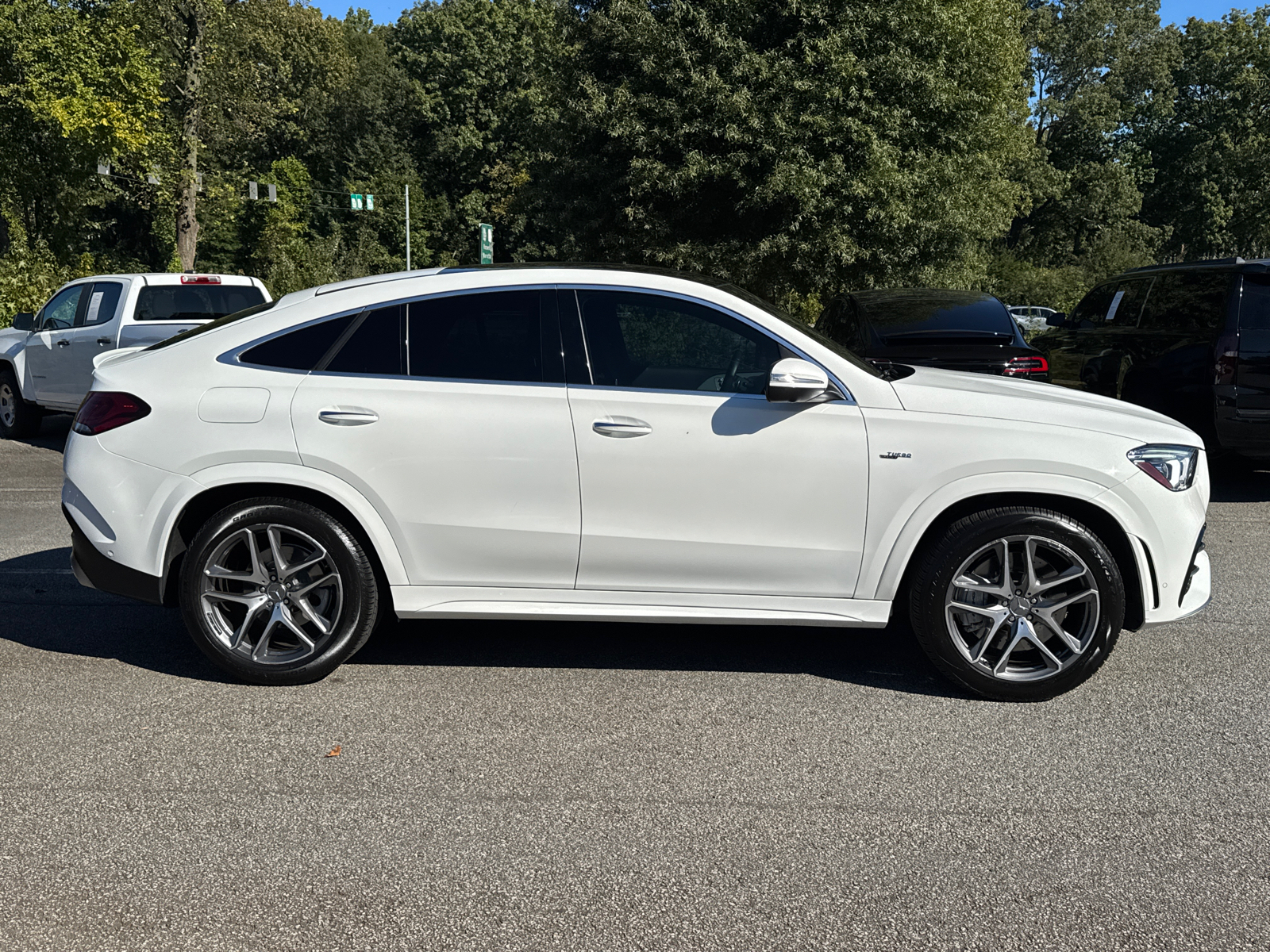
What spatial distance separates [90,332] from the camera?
11.7 m

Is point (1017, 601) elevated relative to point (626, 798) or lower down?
elevated

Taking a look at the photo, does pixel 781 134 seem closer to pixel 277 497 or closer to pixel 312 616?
pixel 277 497

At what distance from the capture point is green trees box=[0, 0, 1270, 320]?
1922 cm

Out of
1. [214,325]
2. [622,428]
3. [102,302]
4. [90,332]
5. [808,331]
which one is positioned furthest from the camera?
[102,302]

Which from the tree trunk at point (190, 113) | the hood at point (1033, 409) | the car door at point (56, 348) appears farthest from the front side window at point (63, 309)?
A: the tree trunk at point (190, 113)

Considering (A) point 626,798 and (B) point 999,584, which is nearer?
(A) point 626,798

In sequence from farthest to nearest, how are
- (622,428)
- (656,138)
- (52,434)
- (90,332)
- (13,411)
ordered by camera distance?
(656,138), (52,434), (13,411), (90,332), (622,428)

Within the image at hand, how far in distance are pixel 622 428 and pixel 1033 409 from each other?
5.44 feet

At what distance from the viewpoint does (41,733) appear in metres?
4.09

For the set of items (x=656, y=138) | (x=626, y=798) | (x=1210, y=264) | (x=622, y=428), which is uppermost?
(x=656, y=138)

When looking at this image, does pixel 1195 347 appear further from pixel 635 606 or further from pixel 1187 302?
pixel 635 606

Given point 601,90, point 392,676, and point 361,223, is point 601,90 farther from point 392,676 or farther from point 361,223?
point 361,223

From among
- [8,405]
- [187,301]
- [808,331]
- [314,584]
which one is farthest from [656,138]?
[314,584]

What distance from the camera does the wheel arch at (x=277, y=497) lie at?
179 inches
